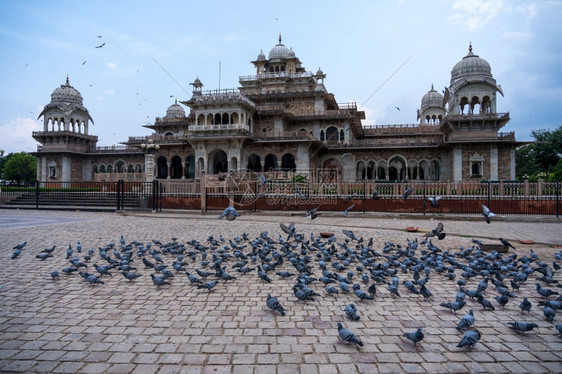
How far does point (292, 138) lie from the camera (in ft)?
99.7

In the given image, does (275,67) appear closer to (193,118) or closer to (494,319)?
(193,118)

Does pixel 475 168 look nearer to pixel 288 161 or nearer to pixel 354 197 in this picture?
pixel 288 161

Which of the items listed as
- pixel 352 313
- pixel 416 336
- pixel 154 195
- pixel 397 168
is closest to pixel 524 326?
pixel 416 336

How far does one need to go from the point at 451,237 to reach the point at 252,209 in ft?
33.1

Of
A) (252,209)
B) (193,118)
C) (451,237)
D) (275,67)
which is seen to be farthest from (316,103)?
(451,237)

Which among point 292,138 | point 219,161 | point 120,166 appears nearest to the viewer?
point 292,138

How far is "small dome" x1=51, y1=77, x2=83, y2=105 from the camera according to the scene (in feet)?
135

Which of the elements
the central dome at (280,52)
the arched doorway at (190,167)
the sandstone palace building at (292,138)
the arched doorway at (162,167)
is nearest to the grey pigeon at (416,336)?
the sandstone palace building at (292,138)

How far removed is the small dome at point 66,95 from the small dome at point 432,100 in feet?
146

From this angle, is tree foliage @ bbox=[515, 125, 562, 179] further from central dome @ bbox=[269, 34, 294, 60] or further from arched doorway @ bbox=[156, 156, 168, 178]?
arched doorway @ bbox=[156, 156, 168, 178]

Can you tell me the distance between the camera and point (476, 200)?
1630 centimetres

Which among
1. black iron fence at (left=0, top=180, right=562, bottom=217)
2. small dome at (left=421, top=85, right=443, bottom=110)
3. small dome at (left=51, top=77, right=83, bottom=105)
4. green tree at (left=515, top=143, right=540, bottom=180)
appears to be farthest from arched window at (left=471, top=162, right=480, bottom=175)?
small dome at (left=51, top=77, right=83, bottom=105)

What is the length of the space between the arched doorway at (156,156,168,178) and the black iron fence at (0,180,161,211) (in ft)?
51.1

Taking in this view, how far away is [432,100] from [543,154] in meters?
14.7
